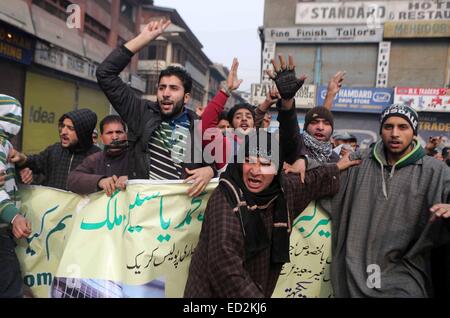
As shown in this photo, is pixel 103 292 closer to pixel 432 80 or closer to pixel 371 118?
pixel 371 118

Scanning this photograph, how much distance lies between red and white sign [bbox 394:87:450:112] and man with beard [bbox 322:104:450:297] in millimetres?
17136

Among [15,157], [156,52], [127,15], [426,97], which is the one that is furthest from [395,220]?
[156,52]

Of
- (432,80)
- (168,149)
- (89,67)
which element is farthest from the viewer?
(432,80)

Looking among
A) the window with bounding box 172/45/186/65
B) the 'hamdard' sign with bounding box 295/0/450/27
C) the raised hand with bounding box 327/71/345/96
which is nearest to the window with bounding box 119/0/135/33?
the window with bounding box 172/45/186/65

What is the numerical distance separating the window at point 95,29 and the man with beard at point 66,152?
15.4 metres

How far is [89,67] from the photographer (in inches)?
619

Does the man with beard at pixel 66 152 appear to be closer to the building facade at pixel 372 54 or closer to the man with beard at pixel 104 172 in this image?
the man with beard at pixel 104 172

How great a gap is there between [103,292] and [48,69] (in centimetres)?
1331

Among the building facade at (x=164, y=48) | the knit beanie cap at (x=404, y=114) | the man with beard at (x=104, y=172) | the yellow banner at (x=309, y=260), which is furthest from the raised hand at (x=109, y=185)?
the building facade at (x=164, y=48)

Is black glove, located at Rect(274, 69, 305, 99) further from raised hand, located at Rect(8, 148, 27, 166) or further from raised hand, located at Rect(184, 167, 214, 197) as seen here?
raised hand, located at Rect(8, 148, 27, 166)

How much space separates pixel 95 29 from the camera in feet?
57.1

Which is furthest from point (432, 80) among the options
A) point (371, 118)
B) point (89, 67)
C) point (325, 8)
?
point (89, 67)

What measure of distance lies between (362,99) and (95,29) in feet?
44.8

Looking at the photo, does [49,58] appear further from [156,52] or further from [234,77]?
[156,52]
